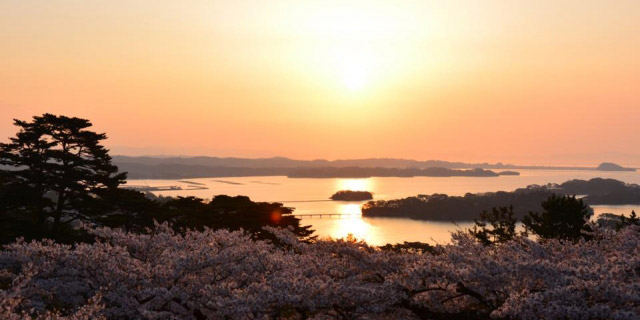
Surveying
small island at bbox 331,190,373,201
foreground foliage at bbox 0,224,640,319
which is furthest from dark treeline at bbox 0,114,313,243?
small island at bbox 331,190,373,201

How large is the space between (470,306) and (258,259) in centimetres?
520

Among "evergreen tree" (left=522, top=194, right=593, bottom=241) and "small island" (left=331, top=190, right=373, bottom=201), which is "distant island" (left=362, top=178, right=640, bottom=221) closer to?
"small island" (left=331, top=190, right=373, bottom=201)

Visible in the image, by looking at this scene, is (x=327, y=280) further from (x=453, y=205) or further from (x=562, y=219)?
(x=453, y=205)

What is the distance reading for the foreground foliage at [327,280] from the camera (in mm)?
9953

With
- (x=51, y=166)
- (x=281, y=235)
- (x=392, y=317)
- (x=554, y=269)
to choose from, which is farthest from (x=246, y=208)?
(x=554, y=269)

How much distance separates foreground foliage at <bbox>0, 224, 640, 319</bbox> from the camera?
9.95 m

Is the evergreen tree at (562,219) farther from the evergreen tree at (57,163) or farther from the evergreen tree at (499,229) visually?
the evergreen tree at (57,163)

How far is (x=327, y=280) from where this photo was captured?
12.0m

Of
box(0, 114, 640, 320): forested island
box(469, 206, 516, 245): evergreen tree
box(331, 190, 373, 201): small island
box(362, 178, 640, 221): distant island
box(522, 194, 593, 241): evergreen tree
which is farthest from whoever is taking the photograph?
box(331, 190, 373, 201): small island

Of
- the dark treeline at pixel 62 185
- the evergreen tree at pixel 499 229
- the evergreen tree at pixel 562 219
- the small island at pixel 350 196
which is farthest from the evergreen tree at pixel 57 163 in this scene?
the small island at pixel 350 196

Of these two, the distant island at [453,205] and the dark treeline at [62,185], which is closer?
the dark treeline at [62,185]

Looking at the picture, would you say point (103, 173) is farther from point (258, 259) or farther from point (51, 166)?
point (258, 259)

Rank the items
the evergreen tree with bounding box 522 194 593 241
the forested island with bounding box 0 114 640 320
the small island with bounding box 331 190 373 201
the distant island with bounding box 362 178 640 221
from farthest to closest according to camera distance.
Answer: the small island with bounding box 331 190 373 201 < the distant island with bounding box 362 178 640 221 < the evergreen tree with bounding box 522 194 593 241 < the forested island with bounding box 0 114 640 320

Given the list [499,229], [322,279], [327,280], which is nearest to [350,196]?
[499,229]
